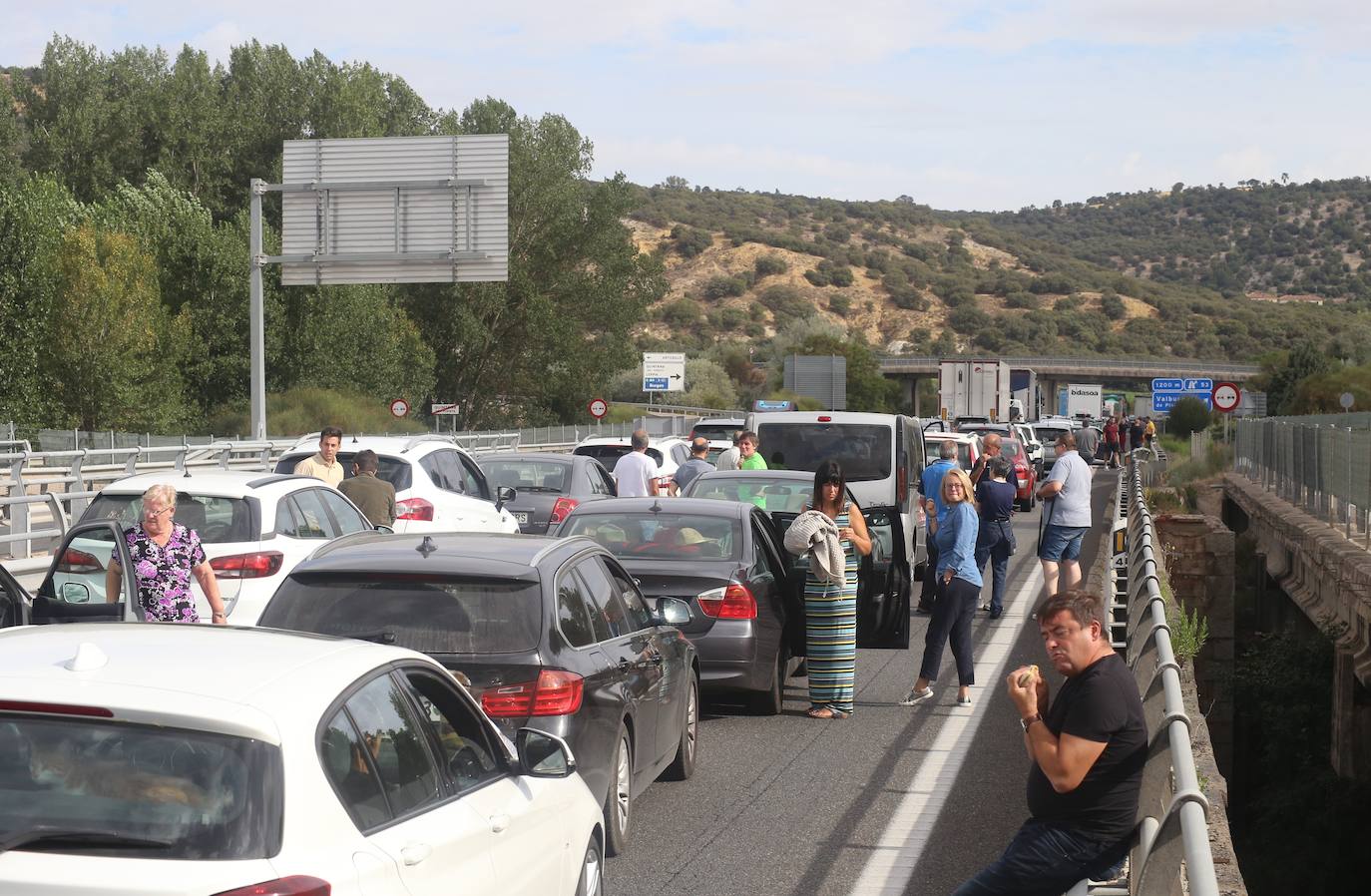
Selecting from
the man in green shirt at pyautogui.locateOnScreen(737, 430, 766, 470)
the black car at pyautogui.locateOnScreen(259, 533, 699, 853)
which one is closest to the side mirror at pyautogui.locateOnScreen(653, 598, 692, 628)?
the black car at pyautogui.locateOnScreen(259, 533, 699, 853)

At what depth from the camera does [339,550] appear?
290 inches

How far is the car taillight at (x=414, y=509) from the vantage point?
53.8ft

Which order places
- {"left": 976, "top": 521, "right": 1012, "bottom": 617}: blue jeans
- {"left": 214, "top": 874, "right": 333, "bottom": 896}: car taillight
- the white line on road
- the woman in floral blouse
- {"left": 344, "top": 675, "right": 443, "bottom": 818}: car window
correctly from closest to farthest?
{"left": 214, "top": 874, "right": 333, "bottom": 896}: car taillight, {"left": 344, "top": 675, "right": 443, "bottom": 818}: car window, the white line on road, the woman in floral blouse, {"left": 976, "top": 521, "right": 1012, "bottom": 617}: blue jeans

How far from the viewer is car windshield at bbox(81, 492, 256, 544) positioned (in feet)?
38.5

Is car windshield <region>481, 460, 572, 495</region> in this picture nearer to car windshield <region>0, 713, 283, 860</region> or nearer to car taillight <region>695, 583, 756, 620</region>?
car taillight <region>695, 583, 756, 620</region>

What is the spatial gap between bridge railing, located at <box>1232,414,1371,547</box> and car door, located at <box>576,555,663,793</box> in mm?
13649

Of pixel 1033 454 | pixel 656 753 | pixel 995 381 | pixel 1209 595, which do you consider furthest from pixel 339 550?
pixel 995 381

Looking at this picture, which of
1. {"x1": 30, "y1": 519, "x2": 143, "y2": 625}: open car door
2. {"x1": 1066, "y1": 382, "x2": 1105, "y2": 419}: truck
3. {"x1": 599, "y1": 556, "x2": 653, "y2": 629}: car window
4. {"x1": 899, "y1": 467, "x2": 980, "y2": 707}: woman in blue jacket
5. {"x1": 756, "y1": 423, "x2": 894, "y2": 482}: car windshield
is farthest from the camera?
{"x1": 1066, "y1": 382, "x2": 1105, "y2": 419}: truck

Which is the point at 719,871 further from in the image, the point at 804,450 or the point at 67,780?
the point at 804,450

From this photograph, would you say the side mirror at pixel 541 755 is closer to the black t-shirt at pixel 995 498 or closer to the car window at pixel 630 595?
the car window at pixel 630 595

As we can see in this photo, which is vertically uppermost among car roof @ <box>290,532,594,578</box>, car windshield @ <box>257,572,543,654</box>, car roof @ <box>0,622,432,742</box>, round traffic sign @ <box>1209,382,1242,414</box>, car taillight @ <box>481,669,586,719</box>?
round traffic sign @ <box>1209,382,1242,414</box>

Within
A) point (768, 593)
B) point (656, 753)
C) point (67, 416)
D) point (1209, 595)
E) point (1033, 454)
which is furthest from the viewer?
point (67, 416)

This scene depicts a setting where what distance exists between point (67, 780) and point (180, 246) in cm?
5434

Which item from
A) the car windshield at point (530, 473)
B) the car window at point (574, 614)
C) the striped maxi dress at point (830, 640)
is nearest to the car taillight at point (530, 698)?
the car window at point (574, 614)
